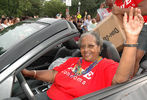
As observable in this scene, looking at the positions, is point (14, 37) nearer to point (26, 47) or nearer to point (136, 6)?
point (26, 47)

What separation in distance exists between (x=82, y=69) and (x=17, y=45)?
704 mm

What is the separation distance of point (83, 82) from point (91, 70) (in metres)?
0.17

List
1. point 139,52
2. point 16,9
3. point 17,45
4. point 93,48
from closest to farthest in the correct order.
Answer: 1. point 17,45
2. point 93,48
3. point 139,52
4. point 16,9

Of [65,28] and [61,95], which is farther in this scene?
[61,95]

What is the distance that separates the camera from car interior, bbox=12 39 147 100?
1.84 metres

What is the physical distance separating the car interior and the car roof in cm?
38

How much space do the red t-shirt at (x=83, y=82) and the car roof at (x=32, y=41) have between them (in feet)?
1.51

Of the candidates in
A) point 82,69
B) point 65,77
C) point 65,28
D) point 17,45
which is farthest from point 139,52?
point 17,45

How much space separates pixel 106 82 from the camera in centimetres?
157

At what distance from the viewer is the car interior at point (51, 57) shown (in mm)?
1836

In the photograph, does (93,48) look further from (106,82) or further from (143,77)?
(143,77)

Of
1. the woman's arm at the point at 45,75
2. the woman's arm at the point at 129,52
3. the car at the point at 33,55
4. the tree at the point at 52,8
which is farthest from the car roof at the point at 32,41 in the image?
the tree at the point at 52,8

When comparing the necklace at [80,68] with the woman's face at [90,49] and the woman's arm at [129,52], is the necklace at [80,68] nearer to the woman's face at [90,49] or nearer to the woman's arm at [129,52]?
the woman's face at [90,49]

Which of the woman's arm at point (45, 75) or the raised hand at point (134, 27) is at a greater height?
the raised hand at point (134, 27)
